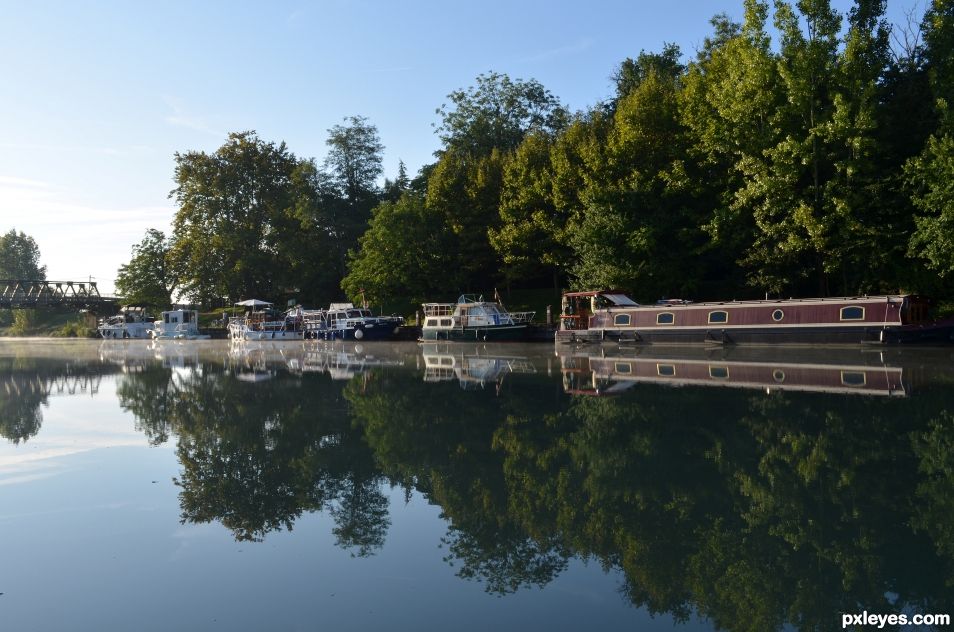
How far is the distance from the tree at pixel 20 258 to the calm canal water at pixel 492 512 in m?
132

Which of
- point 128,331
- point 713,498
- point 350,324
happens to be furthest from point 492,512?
point 128,331

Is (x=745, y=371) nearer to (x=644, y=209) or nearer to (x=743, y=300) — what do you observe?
(x=743, y=300)

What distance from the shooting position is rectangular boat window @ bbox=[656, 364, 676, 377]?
76.2 feet

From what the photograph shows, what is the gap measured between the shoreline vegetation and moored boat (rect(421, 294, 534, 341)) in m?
5.06

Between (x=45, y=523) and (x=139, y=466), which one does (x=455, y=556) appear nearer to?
(x=45, y=523)

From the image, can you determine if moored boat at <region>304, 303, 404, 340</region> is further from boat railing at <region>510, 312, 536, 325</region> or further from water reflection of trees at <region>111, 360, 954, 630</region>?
water reflection of trees at <region>111, 360, 954, 630</region>

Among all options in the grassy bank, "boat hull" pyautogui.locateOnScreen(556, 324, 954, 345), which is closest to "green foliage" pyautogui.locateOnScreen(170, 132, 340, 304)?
the grassy bank

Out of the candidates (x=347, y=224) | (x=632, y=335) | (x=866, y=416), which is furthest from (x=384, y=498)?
(x=347, y=224)

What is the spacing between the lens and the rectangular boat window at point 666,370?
23219 mm

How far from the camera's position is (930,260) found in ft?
105

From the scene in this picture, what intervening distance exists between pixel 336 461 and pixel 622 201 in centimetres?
3417

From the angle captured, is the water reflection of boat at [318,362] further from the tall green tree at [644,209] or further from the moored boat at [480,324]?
the tall green tree at [644,209]

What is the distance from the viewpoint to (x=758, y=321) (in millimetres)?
34406

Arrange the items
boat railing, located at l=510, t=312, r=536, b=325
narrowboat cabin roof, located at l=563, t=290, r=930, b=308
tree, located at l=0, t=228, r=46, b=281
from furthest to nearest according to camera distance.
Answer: tree, located at l=0, t=228, r=46, b=281
boat railing, located at l=510, t=312, r=536, b=325
narrowboat cabin roof, located at l=563, t=290, r=930, b=308
